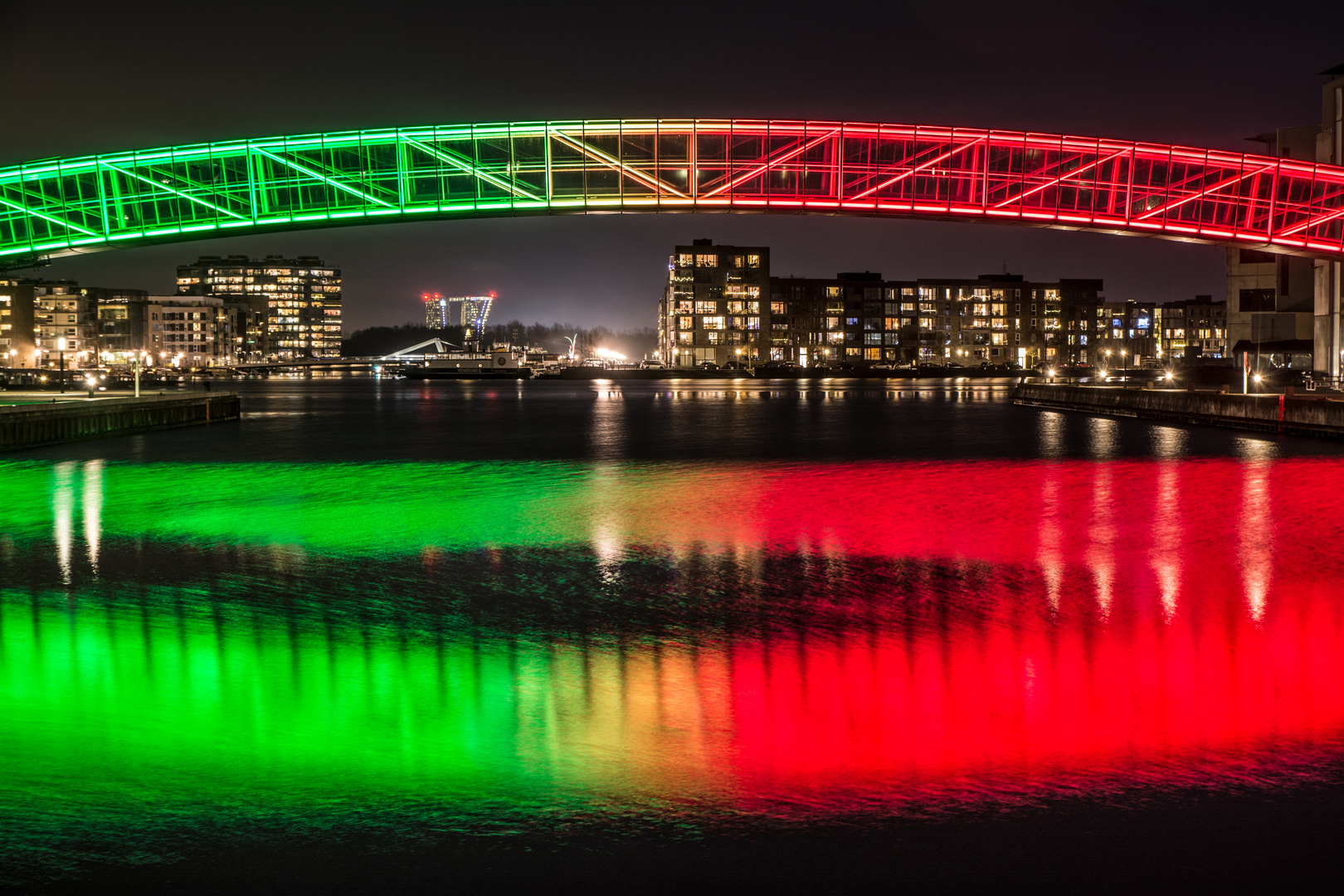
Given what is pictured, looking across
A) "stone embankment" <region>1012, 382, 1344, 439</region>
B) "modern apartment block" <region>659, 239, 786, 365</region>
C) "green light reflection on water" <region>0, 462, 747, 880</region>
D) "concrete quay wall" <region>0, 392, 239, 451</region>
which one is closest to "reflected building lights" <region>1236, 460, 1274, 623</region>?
"green light reflection on water" <region>0, 462, 747, 880</region>

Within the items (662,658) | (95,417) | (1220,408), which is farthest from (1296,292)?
(662,658)

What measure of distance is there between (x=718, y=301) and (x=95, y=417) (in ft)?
503

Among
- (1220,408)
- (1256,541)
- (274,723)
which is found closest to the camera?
(274,723)

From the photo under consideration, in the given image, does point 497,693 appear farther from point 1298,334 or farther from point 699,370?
point 699,370

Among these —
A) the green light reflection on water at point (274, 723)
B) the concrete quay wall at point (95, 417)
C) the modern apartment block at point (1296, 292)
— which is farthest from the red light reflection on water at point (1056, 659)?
the modern apartment block at point (1296, 292)

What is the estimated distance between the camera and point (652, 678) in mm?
7891

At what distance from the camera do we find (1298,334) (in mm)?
81875

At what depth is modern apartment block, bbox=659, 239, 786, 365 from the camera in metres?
186

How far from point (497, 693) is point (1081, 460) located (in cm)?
2271

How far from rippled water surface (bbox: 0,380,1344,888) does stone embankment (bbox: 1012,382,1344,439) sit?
1552 cm

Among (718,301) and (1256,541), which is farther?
(718,301)

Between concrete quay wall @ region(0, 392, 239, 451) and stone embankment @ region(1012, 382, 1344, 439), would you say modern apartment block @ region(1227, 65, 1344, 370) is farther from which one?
concrete quay wall @ region(0, 392, 239, 451)

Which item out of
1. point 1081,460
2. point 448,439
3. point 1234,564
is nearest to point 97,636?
point 1234,564

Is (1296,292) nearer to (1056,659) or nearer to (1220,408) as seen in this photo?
(1220,408)
